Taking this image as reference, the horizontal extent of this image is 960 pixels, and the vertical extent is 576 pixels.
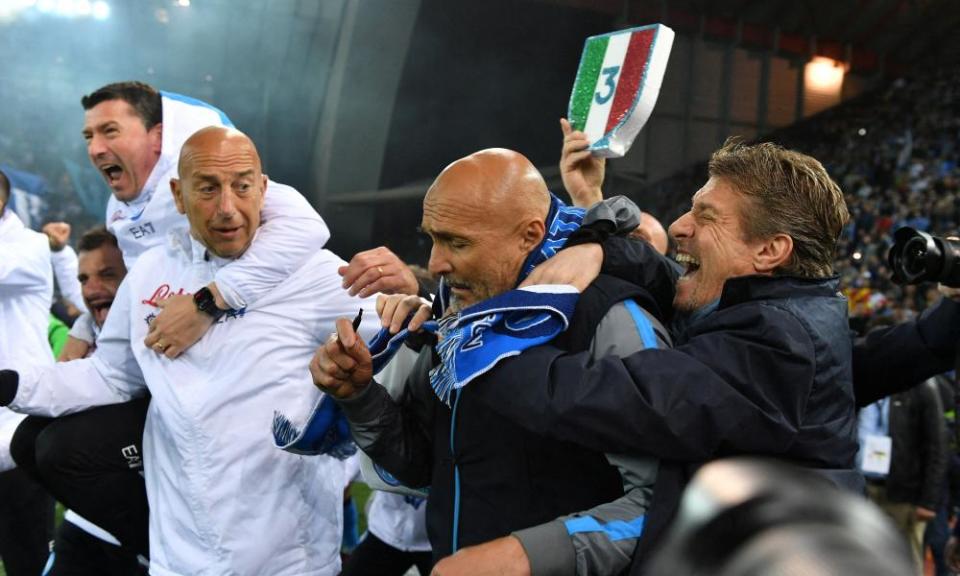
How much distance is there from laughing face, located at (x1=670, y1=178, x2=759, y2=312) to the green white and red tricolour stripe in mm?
370

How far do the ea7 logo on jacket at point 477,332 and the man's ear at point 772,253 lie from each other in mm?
432

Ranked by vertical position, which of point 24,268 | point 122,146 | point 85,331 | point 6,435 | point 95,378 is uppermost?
point 122,146

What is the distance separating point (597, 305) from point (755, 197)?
1.00ft

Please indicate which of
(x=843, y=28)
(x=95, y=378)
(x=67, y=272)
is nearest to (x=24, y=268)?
(x=95, y=378)

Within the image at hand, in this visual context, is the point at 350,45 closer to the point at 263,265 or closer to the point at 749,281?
the point at 263,265

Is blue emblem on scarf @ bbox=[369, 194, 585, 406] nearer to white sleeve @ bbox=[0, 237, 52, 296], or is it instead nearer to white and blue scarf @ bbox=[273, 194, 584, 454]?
white and blue scarf @ bbox=[273, 194, 584, 454]

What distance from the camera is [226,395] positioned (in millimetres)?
1948

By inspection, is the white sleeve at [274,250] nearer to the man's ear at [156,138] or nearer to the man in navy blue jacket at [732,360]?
the man's ear at [156,138]

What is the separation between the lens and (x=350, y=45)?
11.2 m

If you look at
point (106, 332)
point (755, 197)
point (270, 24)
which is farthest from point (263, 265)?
point (270, 24)

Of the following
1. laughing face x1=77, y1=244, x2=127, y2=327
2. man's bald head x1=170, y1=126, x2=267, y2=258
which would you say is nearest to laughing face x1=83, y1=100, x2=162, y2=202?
laughing face x1=77, y1=244, x2=127, y2=327

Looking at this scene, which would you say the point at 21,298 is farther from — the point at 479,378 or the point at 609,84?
the point at 479,378

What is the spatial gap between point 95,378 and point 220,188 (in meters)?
0.60

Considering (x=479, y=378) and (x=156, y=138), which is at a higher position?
(x=479, y=378)
